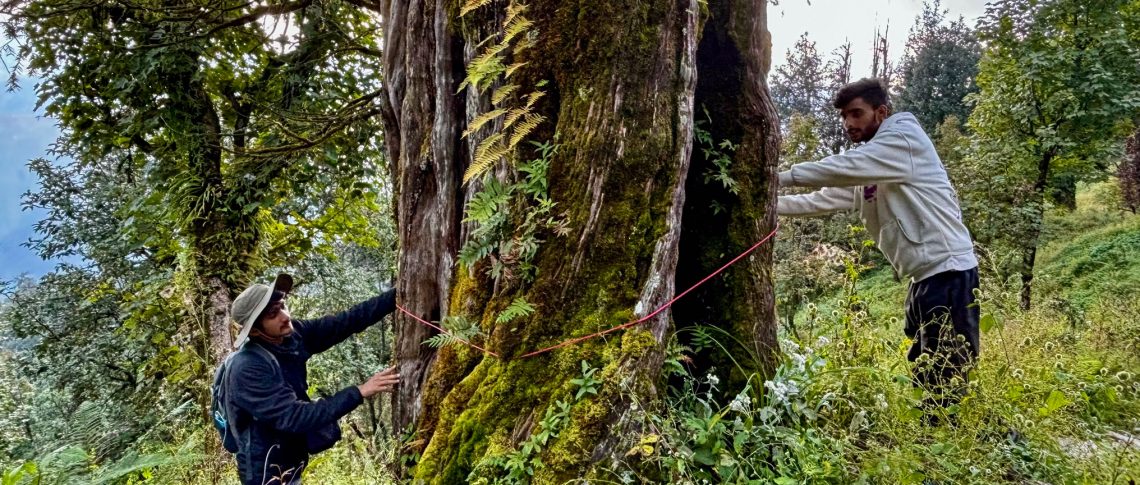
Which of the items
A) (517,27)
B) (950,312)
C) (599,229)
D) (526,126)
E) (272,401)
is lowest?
(272,401)

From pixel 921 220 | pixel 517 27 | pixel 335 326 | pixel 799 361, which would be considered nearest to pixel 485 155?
pixel 517 27

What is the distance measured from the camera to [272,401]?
347 centimetres

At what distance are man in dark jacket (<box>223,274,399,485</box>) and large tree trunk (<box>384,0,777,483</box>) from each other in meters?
0.67

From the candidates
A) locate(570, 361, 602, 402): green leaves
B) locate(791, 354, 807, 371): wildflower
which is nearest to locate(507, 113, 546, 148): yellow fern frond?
locate(570, 361, 602, 402): green leaves

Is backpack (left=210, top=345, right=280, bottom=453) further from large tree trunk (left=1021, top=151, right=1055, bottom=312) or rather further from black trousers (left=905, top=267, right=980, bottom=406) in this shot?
large tree trunk (left=1021, top=151, right=1055, bottom=312)

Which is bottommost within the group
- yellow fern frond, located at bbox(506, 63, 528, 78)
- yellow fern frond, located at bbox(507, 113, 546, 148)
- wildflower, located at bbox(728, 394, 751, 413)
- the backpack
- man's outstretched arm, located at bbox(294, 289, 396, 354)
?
the backpack

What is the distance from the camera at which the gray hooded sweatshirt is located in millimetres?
3084

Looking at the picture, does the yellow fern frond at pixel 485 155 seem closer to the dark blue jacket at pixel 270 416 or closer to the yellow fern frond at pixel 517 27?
the yellow fern frond at pixel 517 27

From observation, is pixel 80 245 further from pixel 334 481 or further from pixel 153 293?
pixel 334 481

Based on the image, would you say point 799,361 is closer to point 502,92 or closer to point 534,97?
point 534,97

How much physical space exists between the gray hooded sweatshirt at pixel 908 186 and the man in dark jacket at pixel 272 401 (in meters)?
2.90

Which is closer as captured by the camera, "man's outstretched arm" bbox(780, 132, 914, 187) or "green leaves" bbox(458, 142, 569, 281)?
"green leaves" bbox(458, 142, 569, 281)

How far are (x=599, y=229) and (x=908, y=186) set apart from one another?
6.17 feet

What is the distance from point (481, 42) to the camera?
296cm
